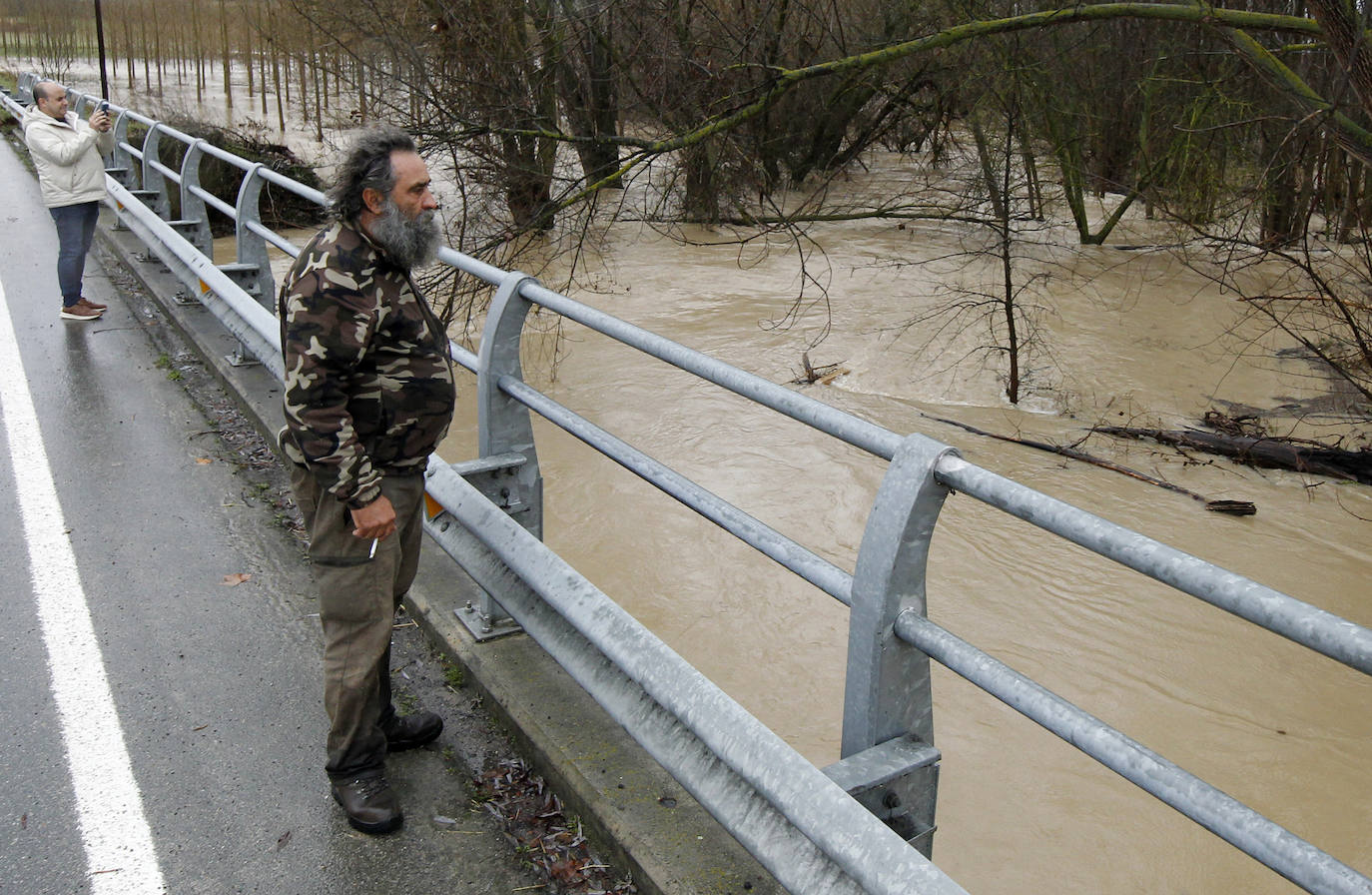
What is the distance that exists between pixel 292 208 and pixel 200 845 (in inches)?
562

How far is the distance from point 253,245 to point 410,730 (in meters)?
4.69

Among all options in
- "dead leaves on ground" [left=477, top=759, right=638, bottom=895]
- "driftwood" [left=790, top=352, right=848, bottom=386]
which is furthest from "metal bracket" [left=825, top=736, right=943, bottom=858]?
"driftwood" [left=790, top=352, right=848, bottom=386]

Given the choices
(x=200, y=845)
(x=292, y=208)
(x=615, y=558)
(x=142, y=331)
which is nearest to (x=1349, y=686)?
(x=615, y=558)

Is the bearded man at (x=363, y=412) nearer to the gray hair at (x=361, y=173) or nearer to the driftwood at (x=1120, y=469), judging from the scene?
the gray hair at (x=361, y=173)

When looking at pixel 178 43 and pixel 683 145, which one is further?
pixel 178 43

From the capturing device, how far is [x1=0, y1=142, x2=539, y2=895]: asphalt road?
3281mm

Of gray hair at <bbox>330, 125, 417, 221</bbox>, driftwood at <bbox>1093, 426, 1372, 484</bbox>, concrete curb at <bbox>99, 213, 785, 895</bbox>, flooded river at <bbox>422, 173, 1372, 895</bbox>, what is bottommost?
flooded river at <bbox>422, 173, 1372, 895</bbox>

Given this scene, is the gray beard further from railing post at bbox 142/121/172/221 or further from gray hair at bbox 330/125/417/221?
railing post at bbox 142/121/172/221

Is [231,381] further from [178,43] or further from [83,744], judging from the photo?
[178,43]

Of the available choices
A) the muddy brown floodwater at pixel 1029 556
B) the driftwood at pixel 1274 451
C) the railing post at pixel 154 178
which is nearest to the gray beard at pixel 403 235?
the muddy brown floodwater at pixel 1029 556

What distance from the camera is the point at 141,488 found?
19.4 feet

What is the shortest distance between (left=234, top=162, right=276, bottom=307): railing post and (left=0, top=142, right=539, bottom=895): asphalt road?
3.64 ft

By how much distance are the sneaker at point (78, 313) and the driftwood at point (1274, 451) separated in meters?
7.69

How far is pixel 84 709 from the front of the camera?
13.0ft
